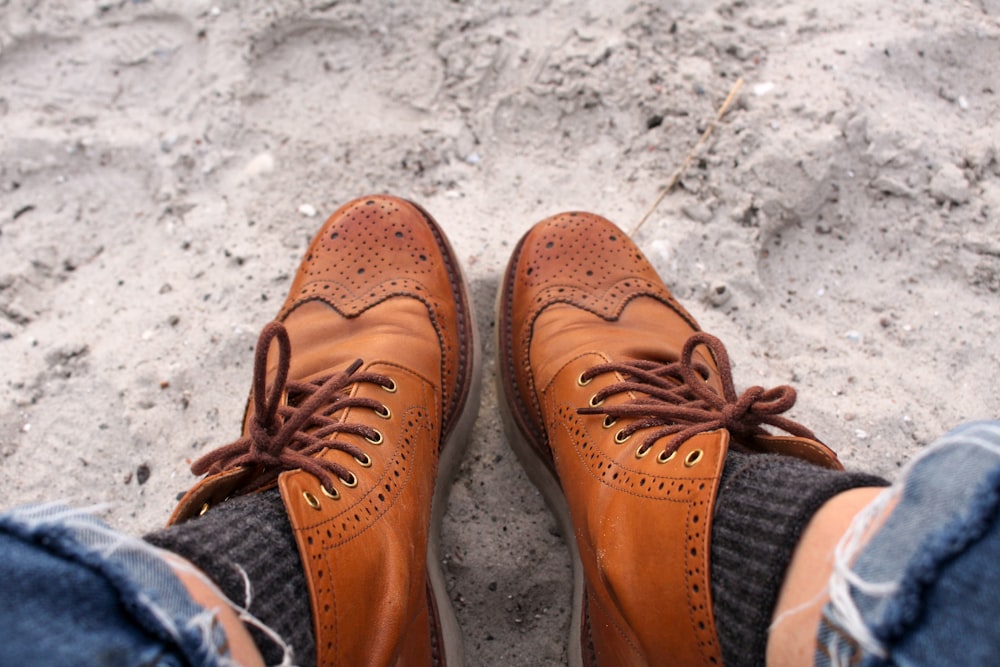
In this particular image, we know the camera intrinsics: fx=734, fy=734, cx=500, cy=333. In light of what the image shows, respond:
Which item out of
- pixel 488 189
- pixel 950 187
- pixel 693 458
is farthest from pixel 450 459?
pixel 950 187

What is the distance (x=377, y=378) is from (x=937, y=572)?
95 centimetres

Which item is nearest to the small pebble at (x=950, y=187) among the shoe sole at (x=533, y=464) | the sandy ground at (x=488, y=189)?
the sandy ground at (x=488, y=189)

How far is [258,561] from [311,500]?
0.43ft

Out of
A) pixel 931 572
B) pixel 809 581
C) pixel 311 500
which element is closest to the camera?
pixel 931 572

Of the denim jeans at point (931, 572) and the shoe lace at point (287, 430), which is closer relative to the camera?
the denim jeans at point (931, 572)

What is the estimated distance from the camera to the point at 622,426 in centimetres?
124

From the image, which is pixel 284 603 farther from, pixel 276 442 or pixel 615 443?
pixel 615 443

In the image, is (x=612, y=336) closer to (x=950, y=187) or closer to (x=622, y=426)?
(x=622, y=426)

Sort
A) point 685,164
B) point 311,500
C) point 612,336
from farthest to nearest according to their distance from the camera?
point 685,164 → point 612,336 → point 311,500

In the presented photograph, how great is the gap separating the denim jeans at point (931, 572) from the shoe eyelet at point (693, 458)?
312 mm

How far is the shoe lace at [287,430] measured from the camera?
109 cm

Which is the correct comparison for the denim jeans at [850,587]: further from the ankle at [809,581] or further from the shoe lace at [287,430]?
the shoe lace at [287,430]

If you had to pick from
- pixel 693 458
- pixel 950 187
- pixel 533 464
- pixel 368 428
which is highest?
pixel 950 187

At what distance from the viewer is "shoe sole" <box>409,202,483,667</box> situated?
1279 millimetres
